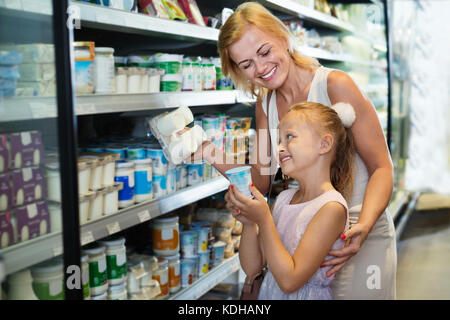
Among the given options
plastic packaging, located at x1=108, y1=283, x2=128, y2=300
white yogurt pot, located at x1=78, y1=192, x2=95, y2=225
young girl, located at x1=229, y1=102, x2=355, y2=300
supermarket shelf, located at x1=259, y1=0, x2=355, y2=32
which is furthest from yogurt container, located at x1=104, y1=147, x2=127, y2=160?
supermarket shelf, located at x1=259, y1=0, x2=355, y2=32

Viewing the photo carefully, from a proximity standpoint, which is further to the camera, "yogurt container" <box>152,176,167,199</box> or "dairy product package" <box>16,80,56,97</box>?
"yogurt container" <box>152,176,167,199</box>

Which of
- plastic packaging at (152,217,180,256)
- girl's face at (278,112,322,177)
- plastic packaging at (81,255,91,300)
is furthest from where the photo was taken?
plastic packaging at (152,217,180,256)

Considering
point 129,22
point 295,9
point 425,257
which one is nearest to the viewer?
point 129,22

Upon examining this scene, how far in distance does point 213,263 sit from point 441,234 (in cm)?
327

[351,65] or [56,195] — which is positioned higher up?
[351,65]

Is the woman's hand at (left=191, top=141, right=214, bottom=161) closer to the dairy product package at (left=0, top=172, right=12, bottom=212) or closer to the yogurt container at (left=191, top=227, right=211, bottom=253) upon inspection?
the dairy product package at (left=0, top=172, right=12, bottom=212)

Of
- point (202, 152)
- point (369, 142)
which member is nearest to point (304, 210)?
point (369, 142)

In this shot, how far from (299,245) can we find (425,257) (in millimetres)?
3401

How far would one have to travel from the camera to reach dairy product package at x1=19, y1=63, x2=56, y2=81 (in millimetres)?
1372

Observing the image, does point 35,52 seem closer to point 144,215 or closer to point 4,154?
point 4,154

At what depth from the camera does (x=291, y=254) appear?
4.71 ft

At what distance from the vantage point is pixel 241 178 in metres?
1.35
